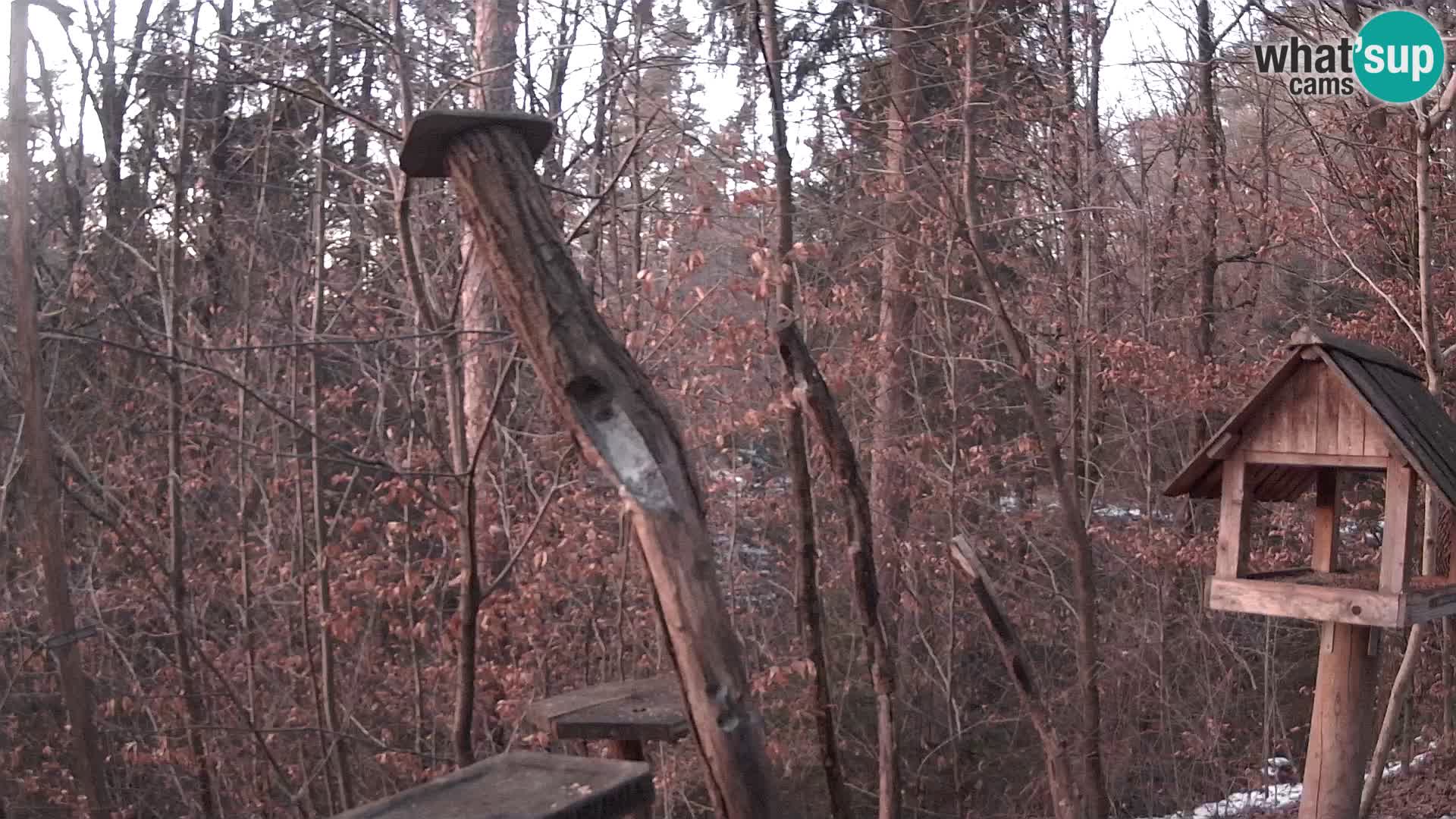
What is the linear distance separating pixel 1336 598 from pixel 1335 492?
701 millimetres

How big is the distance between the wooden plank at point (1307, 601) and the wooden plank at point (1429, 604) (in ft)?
0.16

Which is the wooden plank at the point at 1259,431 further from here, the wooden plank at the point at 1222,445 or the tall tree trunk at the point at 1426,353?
the tall tree trunk at the point at 1426,353

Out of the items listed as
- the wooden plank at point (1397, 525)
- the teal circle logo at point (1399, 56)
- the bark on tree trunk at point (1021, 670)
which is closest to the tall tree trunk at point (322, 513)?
the bark on tree trunk at point (1021, 670)

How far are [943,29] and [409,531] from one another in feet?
18.5

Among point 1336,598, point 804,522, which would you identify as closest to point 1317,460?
point 1336,598

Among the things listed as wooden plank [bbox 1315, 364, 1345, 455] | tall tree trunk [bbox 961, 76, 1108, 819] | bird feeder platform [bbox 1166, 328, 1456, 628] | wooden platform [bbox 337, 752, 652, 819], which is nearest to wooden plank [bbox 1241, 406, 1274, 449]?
bird feeder platform [bbox 1166, 328, 1456, 628]

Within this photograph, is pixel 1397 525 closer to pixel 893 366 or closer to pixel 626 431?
pixel 626 431

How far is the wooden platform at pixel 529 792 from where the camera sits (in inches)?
97.7

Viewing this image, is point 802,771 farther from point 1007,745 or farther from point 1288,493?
point 1288,493

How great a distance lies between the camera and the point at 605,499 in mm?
8406

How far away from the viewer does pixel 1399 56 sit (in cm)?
735

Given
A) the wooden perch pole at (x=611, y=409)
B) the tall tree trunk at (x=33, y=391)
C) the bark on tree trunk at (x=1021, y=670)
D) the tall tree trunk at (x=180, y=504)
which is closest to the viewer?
the wooden perch pole at (x=611, y=409)

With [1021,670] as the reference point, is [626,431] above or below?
above

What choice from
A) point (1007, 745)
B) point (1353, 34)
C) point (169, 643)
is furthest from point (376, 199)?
point (1007, 745)
